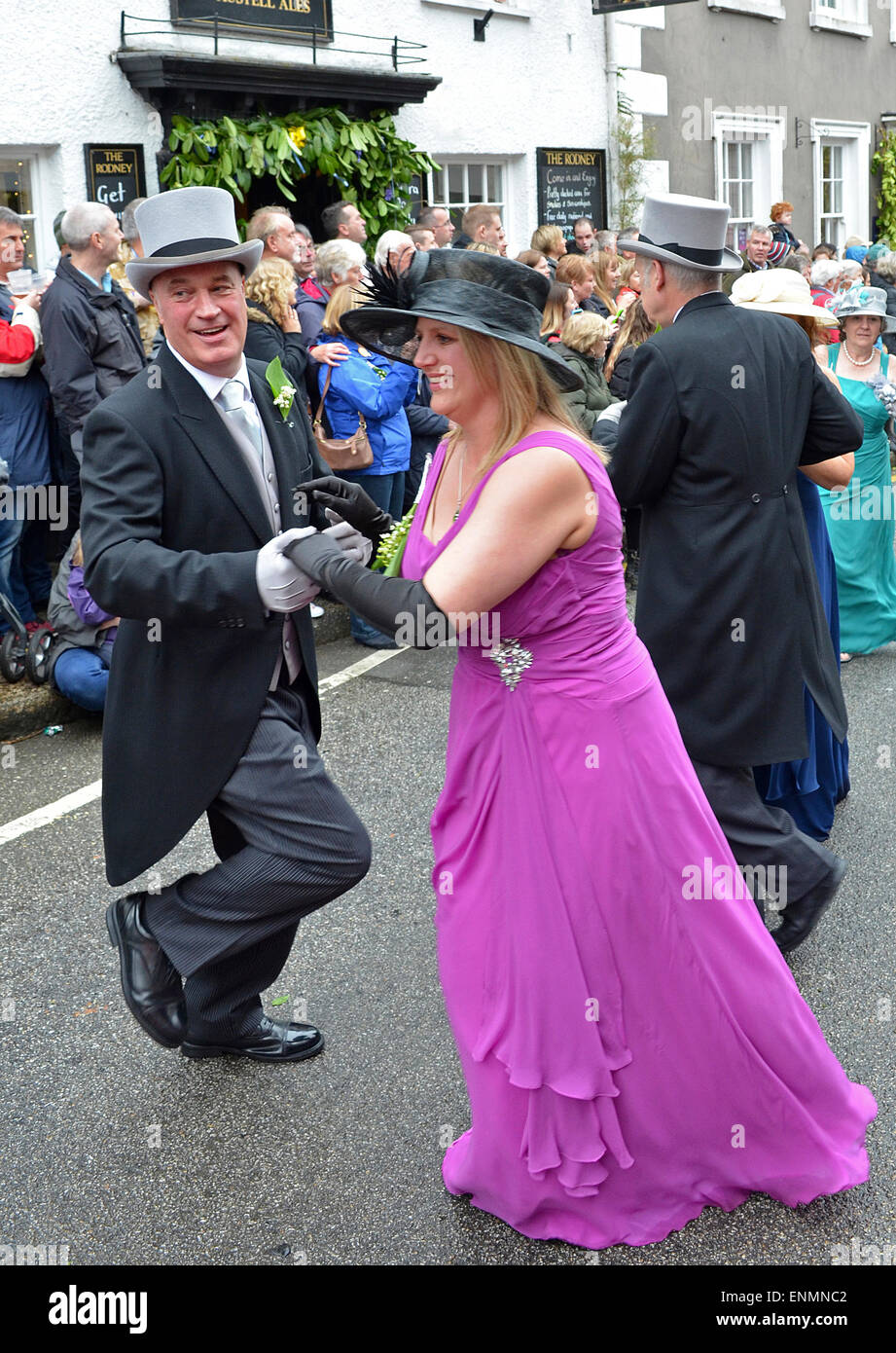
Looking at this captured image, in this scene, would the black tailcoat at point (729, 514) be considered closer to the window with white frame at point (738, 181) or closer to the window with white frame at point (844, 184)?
the window with white frame at point (738, 181)

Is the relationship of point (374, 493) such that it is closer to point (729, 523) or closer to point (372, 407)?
point (372, 407)

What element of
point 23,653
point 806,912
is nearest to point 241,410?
point 806,912

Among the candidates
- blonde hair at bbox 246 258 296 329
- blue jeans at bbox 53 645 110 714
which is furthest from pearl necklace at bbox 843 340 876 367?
blue jeans at bbox 53 645 110 714

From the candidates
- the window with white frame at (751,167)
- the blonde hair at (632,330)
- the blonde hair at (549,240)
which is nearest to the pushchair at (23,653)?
the blonde hair at (632,330)

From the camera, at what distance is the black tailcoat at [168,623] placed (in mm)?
3262

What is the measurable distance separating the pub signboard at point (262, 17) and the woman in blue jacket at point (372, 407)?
12.5 feet

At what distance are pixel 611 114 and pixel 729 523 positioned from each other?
41.5ft

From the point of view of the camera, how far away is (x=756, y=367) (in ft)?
13.7

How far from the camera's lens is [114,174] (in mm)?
Result: 10266

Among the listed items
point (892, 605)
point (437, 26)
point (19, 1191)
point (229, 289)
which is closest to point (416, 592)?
point (229, 289)

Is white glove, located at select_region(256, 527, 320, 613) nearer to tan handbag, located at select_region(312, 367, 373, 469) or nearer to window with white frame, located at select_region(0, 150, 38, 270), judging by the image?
tan handbag, located at select_region(312, 367, 373, 469)

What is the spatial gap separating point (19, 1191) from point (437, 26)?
12092 millimetres
